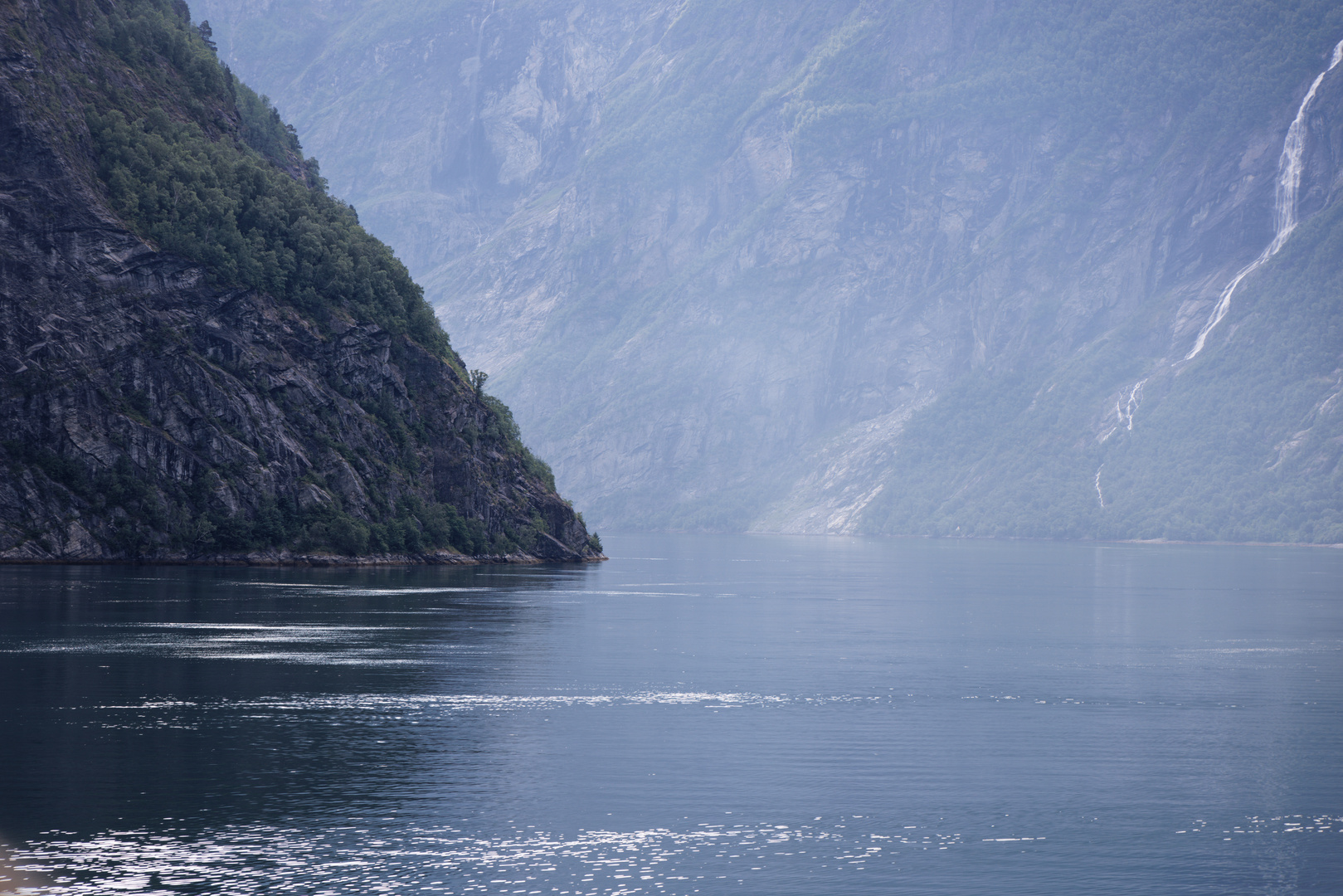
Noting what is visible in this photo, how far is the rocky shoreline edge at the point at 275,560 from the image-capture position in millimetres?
153125

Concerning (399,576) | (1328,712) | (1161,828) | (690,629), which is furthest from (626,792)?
(399,576)

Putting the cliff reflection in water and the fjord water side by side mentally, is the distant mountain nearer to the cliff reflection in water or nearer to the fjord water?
the cliff reflection in water

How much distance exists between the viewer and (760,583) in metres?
176

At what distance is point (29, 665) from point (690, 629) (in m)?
48.3

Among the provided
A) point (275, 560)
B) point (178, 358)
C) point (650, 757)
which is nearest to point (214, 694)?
point (650, 757)

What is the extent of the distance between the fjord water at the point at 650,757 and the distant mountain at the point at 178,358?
181 ft

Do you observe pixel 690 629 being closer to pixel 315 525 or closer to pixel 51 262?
pixel 315 525

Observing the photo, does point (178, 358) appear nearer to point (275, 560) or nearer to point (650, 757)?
point (275, 560)

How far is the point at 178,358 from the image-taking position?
165625 millimetres

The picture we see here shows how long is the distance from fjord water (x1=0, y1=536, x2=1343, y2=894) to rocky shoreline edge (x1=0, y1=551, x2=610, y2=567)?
51217 mm

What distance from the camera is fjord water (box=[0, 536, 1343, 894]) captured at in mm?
39938

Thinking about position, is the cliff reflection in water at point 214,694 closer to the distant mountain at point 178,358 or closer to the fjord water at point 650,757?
the fjord water at point 650,757

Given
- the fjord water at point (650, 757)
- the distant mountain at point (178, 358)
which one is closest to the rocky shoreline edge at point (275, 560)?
the distant mountain at point (178, 358)

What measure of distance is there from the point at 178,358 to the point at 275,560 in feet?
83.9
